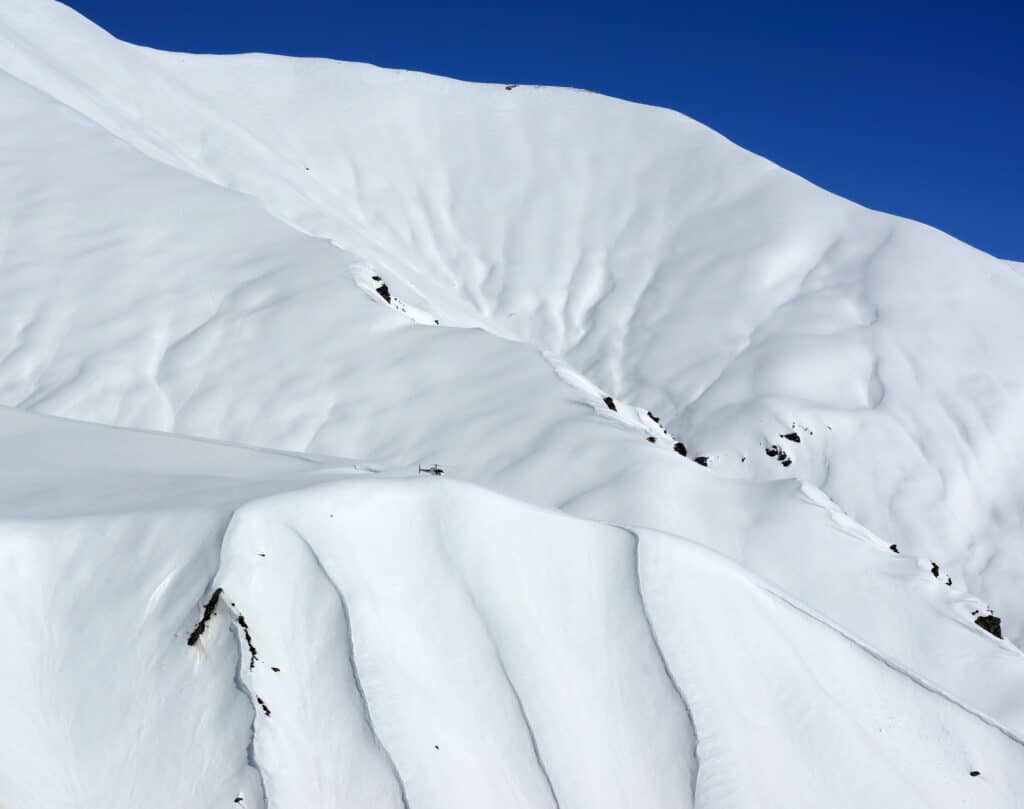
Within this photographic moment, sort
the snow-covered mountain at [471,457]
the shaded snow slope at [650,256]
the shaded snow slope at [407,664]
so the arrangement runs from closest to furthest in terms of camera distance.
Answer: the shaded snow slope at [407,664] < the snow-covered mountain at [471,457] < the shaded snow slope at [650,256]

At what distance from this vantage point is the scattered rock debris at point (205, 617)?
272 inches

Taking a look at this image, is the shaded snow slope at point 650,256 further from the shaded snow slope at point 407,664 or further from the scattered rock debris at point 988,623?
the shaded snow slope at point 407,664

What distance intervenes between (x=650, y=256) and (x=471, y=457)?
20.4 m

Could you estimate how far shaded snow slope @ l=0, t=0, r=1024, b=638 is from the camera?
2808cm

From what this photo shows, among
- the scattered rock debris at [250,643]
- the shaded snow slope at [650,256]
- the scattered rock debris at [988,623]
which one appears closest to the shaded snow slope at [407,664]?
the scattered rock debris at [250,643]

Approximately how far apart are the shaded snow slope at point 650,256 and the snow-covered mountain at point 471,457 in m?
0.12

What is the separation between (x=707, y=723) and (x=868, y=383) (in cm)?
2359

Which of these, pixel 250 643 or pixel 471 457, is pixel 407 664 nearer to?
pixel 250 643

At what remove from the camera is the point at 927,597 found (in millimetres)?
14148

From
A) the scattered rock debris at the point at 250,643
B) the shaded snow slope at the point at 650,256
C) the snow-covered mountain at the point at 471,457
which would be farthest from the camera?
the shaded snow slope at the point at 650,256

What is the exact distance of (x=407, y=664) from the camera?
7258 mm

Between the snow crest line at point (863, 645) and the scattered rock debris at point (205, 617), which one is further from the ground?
the snow crest line at point (863, 645)

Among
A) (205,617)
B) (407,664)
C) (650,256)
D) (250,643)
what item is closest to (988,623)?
(407,664)

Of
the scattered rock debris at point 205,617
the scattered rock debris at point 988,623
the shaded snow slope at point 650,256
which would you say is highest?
the scattered rock debris at point 205,617
